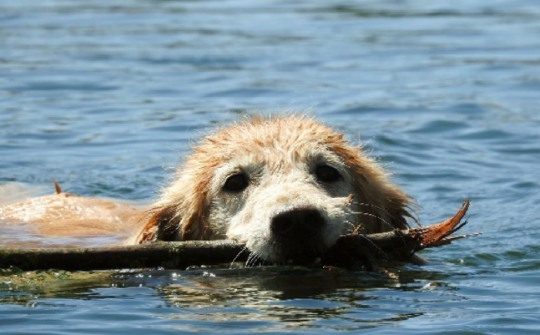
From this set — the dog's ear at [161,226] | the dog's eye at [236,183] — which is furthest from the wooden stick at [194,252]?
the dog's ear at [161,226]

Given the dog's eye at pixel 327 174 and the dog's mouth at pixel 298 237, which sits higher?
the dog's eye at pixel 327 174

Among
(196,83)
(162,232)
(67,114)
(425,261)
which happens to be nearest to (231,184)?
(162,232)

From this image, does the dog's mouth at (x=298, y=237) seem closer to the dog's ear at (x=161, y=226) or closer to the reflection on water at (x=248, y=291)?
the reflection on water at (x=248, y=291)

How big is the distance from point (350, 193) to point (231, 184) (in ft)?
2.69

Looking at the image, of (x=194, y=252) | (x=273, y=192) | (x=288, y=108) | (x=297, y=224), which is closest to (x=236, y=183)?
(x=273, y=192)

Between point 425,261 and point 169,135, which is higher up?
point 169,135

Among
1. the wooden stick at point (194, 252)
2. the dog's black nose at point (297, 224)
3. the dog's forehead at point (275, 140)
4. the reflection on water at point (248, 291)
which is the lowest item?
the reflection on water at point (248, 291)

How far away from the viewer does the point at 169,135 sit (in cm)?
1527

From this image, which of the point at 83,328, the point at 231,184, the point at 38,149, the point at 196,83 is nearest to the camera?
the point at 83,328

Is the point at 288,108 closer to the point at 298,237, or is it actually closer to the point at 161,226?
the point at 161,226

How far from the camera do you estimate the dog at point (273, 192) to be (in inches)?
332

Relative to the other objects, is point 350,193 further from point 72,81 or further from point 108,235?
point 72,81

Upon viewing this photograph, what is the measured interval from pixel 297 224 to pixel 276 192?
545 mm

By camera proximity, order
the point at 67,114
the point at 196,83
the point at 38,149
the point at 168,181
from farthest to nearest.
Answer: the point at 196,83 → the point at 67,114 → the point at 38,149 → the point at 168,181
